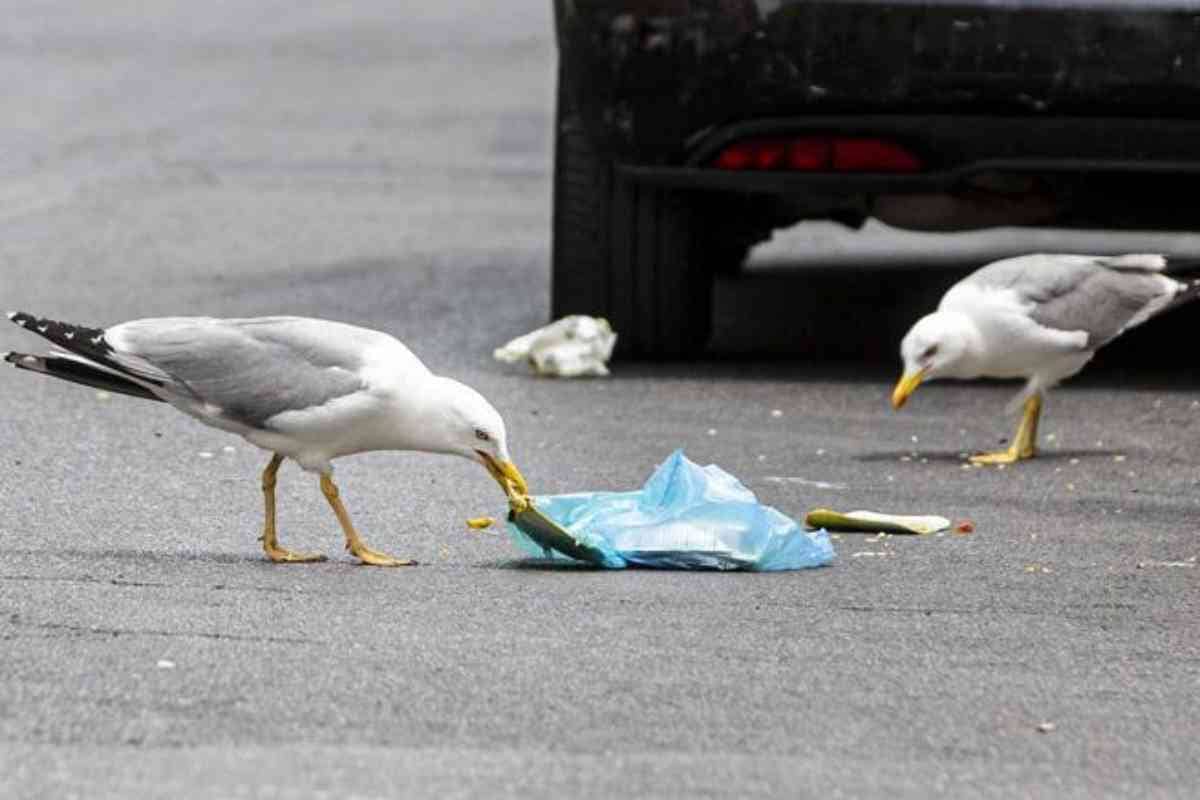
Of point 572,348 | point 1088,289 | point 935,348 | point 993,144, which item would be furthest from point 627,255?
point 1088,289

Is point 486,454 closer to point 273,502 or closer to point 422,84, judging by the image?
point 273,502

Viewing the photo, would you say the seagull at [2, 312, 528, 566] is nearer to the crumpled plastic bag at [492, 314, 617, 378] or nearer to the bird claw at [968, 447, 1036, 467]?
the bird claw at [968, 447, 1036, 467]

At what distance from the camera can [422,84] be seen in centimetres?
1866

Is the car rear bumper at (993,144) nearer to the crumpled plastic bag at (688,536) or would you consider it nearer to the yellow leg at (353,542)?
the crumpled plastic bag at (688,536)

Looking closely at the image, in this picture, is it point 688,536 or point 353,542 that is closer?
point 353,542

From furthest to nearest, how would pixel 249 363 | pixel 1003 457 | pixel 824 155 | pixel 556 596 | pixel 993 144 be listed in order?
pixel 824 155, pixel 993 144, pixel 1003 457, pixel 249 363, pixel 556 596

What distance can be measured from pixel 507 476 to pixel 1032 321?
2.30 meters

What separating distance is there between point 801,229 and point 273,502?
7.60 m

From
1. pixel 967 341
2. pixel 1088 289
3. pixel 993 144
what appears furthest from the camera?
pixel 993 144

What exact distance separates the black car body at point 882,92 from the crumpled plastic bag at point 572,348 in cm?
47

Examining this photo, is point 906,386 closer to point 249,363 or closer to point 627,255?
point 627,255

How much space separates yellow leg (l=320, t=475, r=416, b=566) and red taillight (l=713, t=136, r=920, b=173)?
2.46m

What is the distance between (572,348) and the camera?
8.79 metres

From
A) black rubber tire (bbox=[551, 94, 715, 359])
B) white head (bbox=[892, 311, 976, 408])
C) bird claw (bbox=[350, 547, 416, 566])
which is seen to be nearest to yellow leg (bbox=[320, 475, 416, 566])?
bird claw (bbox=[350, 547, 416, 566])
